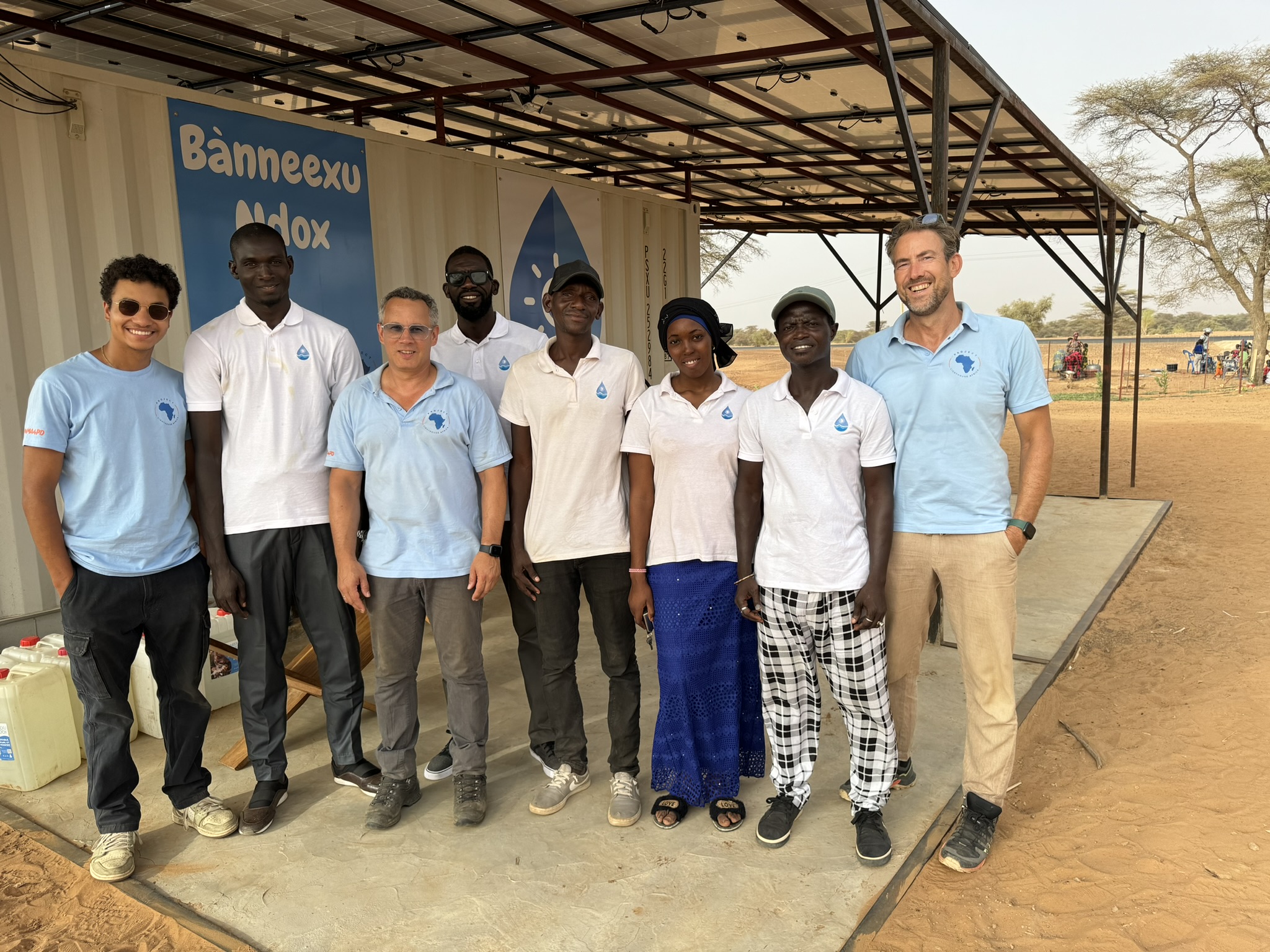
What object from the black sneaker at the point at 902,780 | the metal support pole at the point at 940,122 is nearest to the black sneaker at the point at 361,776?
the black sneaker at the point at 902,780

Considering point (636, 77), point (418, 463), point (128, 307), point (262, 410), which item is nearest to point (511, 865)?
point (418, 463)

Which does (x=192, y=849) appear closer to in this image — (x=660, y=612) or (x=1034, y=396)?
(x=660, y=612)

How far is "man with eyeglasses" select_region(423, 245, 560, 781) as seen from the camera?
10.7 feet

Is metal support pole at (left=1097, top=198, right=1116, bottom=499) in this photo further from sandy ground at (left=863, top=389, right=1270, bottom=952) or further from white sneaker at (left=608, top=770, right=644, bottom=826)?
white sneaker at (left=608, top=770, right=644, bottom=826)

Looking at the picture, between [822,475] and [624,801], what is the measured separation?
1.29 meters

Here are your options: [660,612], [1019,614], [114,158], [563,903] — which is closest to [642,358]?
[1019,614]

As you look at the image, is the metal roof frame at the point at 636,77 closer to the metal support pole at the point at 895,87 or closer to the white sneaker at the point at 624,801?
the metal support pole at the point at 895,87

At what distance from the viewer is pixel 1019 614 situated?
17.7ft

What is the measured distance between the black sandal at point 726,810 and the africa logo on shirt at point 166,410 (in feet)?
6.93

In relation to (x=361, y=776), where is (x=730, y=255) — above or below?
above

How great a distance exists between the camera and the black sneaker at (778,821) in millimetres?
2781

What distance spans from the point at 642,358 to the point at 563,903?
6224mm

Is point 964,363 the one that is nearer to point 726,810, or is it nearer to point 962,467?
point 962,467

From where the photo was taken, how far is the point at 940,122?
4.26 meters
